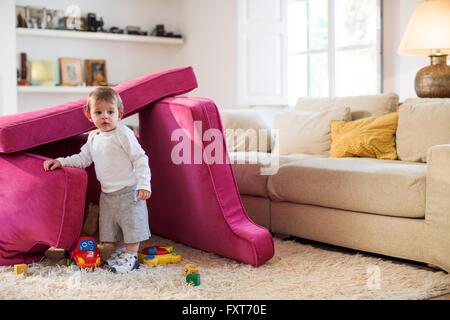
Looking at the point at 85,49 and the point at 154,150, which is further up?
the point at 85,49

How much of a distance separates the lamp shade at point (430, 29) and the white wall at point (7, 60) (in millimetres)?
3454

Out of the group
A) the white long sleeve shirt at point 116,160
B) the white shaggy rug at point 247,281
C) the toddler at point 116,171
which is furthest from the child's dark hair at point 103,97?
the white shaggy rug at point 247,281

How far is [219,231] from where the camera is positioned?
264 centimetres

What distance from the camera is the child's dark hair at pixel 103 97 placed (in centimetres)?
255

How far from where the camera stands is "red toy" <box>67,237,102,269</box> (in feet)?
8.20

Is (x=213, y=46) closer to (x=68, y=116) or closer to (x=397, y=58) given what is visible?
(x=397, y=58)

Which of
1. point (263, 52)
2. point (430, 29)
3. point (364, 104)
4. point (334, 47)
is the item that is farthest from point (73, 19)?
point (430, 29)

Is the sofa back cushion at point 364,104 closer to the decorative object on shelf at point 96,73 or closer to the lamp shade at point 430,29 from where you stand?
the lamp shade at point 430,29

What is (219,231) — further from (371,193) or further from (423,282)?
(423,282)

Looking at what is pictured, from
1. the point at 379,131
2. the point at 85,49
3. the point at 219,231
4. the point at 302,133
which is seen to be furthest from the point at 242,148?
the point at 85,49

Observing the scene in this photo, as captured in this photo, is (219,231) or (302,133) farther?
(302,133)

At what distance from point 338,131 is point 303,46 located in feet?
7.57

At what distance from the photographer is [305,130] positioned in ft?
12.5

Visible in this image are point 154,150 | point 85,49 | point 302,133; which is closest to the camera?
point 154,150
